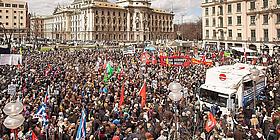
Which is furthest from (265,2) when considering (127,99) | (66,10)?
(66,10)

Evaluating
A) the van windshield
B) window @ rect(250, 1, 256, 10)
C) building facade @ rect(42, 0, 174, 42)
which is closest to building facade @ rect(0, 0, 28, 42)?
building facade @ rect(42, 0, 174, 42)

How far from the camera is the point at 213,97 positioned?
1419 cm

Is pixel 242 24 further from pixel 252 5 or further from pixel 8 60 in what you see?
pixel 8 60

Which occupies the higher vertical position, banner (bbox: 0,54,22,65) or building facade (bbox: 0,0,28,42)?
building facade (bbox: 0,0,28,42)

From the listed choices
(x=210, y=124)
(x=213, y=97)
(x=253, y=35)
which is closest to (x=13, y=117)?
(x=210, y=124)

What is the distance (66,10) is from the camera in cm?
11256

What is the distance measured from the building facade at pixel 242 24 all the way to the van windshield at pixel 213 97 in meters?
35.3

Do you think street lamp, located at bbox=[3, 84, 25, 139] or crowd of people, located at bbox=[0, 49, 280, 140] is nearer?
street lamp, located at bbox=[3, 84, 25, 139]

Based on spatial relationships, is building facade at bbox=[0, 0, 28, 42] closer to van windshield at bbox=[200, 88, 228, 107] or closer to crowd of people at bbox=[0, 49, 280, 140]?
crowd of people at bbox=[0, 49, 280, 140]

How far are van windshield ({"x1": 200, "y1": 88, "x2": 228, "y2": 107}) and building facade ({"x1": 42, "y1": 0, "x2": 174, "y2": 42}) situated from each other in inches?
3302

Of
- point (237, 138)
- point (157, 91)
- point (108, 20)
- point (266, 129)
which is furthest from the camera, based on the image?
point (108, 20)

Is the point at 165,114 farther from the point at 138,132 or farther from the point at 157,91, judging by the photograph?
the point at 157,91

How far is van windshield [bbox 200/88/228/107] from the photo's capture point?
13.7 metres

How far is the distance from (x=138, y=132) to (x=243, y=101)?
698 cm
